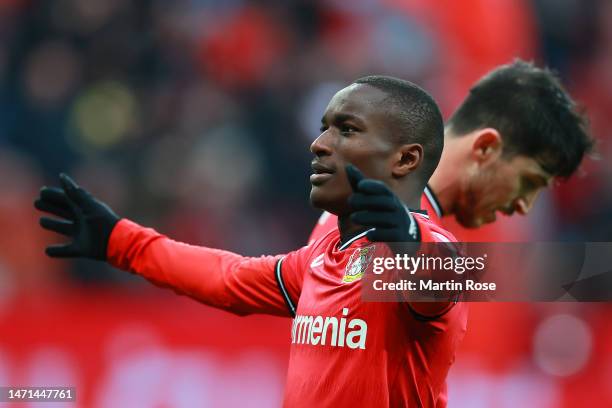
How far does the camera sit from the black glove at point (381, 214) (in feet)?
7.31

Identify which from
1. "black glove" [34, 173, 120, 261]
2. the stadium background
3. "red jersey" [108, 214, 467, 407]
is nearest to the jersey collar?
"red jersey" [108, 214, 467, 407]

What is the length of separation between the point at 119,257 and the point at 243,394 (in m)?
2.39

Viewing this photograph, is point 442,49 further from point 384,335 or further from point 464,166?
point 384,335

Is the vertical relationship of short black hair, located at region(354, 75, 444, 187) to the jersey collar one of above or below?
below

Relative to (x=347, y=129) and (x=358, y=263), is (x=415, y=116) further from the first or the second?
(x=358, y=263)

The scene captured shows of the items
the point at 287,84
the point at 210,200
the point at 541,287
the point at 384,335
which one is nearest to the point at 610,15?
the point at 287,84

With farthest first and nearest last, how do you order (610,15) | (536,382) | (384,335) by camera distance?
(610,15) → (536,382) → (384,335)

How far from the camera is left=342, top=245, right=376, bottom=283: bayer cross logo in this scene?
261cm

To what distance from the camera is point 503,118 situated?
12.5ft

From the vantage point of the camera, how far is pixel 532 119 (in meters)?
3.79

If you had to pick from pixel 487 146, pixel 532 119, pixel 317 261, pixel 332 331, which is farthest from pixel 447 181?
pixel 332 331

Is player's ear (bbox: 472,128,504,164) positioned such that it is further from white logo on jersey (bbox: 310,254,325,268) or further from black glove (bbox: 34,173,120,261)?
black glove (bbox: 34,173,120,261)

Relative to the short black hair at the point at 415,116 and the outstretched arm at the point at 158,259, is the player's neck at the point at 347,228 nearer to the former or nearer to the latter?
the short black hair at the point at 415,116

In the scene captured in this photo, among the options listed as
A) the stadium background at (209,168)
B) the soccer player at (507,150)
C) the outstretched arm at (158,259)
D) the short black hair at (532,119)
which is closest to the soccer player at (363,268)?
the outstretched arm at (158,259)
